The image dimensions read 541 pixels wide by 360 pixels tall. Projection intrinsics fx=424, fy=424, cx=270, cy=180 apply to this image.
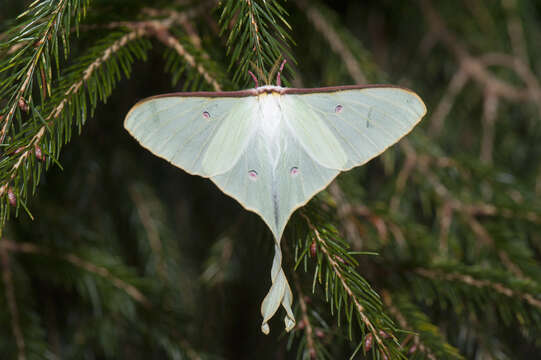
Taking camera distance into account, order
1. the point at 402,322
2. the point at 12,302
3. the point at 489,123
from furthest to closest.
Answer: the point at 489,123 < the point at 12,302 < the point at 402,322

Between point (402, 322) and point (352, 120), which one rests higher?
point (352, 120)

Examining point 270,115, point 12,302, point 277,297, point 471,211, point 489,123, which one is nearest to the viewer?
point 277,297

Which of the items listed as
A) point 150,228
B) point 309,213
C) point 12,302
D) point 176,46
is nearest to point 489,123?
point 309,213

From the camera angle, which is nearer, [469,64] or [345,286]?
[345,286]

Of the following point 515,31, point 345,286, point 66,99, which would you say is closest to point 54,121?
point 66,99

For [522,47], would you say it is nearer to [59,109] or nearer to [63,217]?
[59,109]

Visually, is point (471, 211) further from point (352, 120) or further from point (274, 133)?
point (274, 133)

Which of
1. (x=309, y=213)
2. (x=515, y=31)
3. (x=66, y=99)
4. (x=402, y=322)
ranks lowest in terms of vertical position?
(x=402, y=322)
